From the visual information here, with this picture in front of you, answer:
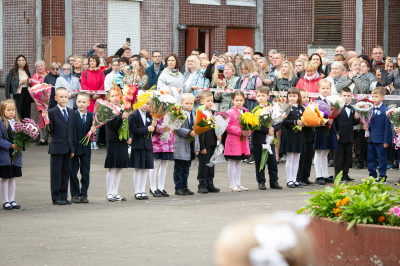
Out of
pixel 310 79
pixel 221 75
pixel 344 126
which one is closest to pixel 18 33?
pixel 221 75

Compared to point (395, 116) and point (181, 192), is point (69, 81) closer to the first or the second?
point (181, 192)

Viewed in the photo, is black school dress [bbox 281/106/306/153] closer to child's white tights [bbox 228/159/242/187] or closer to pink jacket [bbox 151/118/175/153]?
child's white tights [bbox 228/159/242/187]

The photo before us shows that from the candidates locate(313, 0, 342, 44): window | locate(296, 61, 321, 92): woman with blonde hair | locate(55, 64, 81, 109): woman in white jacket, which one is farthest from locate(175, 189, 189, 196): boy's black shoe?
locate(313, 0, 342, 44): window

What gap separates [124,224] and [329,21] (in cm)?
1617

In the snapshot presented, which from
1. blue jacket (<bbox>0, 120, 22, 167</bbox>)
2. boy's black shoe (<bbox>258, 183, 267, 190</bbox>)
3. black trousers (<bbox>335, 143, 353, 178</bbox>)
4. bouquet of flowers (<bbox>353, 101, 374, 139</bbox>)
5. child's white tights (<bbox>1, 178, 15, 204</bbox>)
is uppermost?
bouquet of flowers (<bbox>353, 101, 374, 139</bbox>)

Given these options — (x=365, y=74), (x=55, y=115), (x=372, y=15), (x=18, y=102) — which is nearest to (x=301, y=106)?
(x=365, y=74)

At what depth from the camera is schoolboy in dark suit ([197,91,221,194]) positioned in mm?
11062

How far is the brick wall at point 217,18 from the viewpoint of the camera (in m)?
22.4

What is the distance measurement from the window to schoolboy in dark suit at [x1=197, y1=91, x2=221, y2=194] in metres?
12.3

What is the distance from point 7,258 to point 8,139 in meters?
3.52

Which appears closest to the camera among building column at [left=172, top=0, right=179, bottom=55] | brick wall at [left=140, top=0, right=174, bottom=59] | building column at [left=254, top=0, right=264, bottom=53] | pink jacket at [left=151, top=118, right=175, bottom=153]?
pink jacket at [left=151, top=118, right=175, bottom=153]

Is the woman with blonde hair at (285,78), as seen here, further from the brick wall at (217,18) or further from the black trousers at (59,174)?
the brick wall at (217,18)

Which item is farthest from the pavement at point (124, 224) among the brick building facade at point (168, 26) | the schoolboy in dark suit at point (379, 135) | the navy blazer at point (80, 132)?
the brick building facade at point (168, 26)

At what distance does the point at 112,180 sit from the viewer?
33.4 feet
